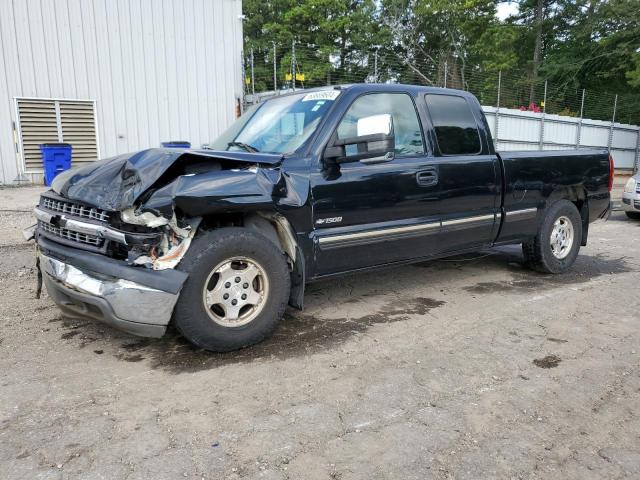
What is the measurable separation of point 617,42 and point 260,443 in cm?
3316

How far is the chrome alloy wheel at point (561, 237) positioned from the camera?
228 inches

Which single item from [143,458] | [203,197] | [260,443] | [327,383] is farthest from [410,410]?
[203,197]

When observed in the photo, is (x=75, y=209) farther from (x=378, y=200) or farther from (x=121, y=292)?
(x=378, y=200)

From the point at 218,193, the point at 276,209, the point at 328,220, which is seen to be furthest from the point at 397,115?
the point at 218,193

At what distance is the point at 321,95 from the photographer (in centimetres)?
426

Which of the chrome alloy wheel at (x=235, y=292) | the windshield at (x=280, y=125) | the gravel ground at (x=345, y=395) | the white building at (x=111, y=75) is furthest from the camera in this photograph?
the white building at (x=111, y=75)

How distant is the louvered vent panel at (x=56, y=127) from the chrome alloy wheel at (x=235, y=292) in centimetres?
1187

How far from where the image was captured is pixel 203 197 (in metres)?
3.20

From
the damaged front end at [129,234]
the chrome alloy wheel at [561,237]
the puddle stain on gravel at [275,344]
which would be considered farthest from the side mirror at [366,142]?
the chrome alloy wheel at [561,237]

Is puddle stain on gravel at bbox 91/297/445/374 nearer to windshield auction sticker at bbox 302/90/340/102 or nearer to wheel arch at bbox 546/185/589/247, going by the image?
windshield auction sticker at bbox 302/90/340/102

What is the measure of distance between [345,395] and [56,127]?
13.0 m

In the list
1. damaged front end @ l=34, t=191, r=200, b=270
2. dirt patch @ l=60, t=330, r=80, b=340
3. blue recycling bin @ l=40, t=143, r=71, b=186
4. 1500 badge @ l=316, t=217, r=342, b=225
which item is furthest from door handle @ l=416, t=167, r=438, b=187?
blue recycling bin @ l=40, t=143, r=71, b=186

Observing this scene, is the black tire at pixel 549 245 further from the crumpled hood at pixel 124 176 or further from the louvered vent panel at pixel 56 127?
the louvered vent panel at pixel 56 127

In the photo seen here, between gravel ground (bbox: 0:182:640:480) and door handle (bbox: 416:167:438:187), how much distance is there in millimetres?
1094
